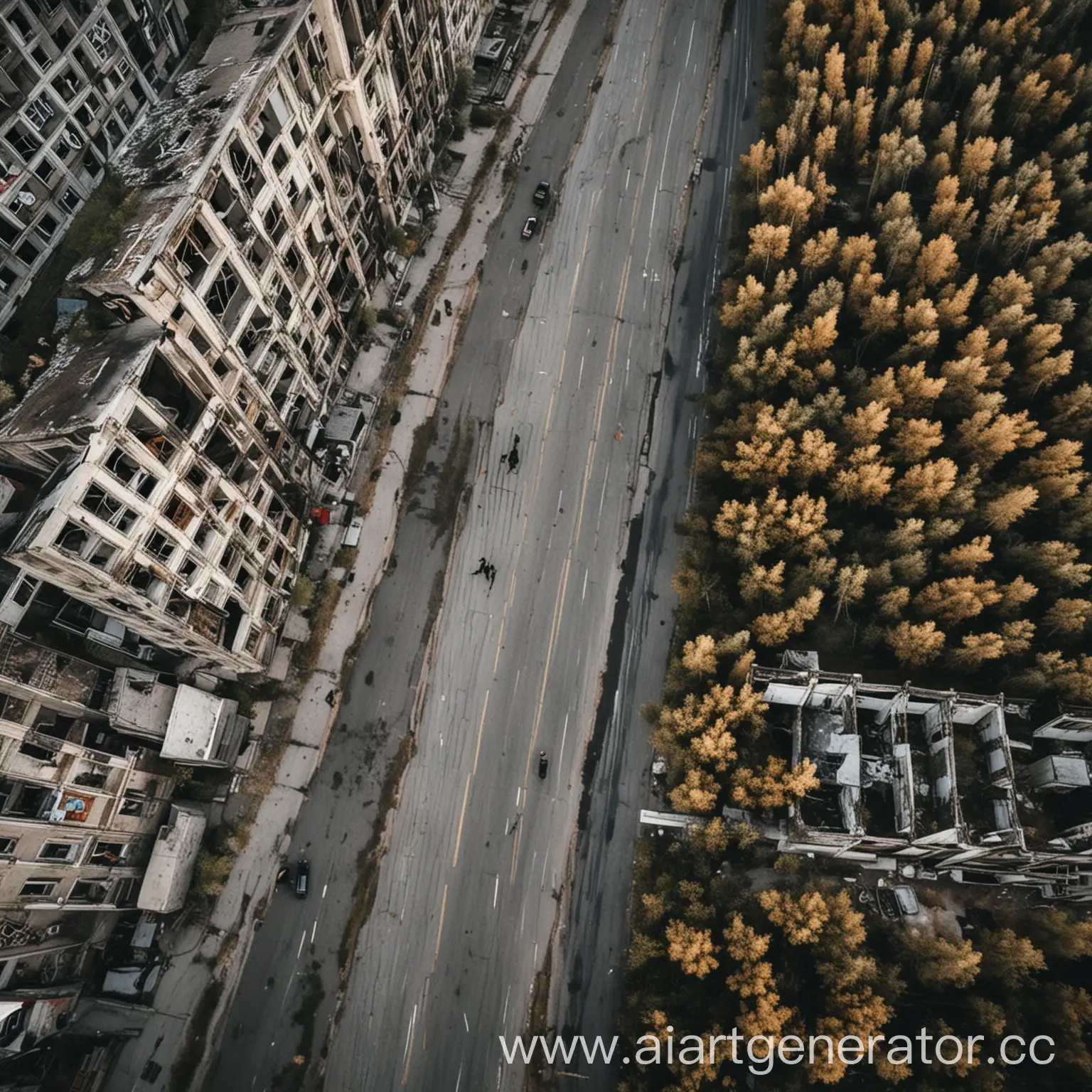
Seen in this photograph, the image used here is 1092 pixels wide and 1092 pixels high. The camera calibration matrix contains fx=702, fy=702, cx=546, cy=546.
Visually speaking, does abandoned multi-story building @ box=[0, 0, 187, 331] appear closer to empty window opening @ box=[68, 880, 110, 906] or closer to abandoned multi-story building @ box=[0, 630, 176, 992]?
abandoned multi-story building @ box=[0, 630, 176, 992]

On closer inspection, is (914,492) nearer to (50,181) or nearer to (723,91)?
(723,91)

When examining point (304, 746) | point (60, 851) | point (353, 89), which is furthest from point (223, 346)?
point (60, 851)

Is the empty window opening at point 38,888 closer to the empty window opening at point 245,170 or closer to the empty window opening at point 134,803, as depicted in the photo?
the empty window opening at point 134,803

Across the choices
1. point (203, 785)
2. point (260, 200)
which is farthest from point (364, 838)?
point (260, 200)

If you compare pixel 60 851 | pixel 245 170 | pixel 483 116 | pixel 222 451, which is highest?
Answer: pixel 483 116

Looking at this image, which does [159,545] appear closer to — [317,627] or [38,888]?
→ [317,627]

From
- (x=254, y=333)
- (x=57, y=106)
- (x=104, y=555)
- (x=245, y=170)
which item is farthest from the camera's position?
(x=57, y=106)
